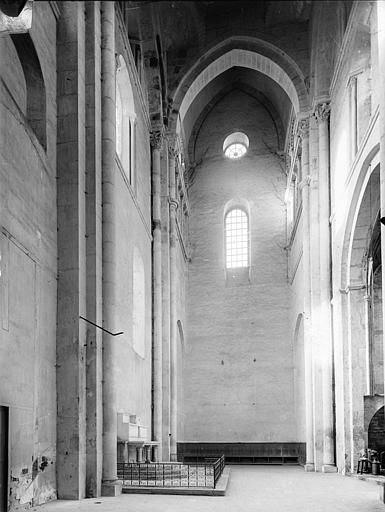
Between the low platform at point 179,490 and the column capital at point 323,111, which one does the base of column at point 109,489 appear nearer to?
the low platform at point 179,490

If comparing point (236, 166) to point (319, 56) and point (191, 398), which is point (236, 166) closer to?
point (319, 56)

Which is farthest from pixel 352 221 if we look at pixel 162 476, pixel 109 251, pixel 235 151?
pixel 235 151

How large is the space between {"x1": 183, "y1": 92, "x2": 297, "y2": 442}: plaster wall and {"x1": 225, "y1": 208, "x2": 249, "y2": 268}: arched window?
1.41 ft

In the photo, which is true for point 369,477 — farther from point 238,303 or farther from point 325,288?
point 238,303

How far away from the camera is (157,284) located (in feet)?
78.6

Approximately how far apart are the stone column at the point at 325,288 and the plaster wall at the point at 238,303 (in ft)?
26.3

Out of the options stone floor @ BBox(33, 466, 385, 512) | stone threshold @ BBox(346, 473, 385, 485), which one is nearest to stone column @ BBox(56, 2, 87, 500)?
stone floor @ BBox(33, 466, 385, 512)

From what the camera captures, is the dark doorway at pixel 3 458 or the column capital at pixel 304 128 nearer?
the dark doorway at pixel 3 458

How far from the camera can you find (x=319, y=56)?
79.6ft

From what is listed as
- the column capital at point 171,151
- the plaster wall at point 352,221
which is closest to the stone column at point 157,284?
the column capital at point 171,151

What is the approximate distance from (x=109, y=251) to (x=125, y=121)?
7.03m

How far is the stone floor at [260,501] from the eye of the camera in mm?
11414

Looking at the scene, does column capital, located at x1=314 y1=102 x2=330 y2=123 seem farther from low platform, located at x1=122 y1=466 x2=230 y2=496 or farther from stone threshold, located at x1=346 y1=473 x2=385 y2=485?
low platform, located at x1=122 y1=466 x2=230 y2=496

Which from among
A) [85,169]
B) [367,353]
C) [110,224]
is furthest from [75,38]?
[367,353]
